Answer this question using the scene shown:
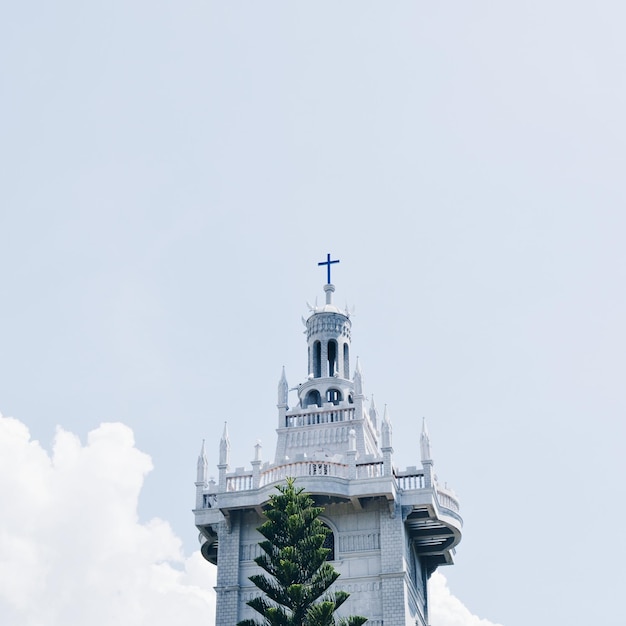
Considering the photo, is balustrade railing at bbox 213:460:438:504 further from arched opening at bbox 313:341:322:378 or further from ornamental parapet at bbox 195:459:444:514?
arched opening at bbox 313:341:322:378

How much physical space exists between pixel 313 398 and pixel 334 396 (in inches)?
33.4

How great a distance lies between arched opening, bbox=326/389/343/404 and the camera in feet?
138

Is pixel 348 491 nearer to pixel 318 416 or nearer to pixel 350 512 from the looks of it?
pixel 350 512

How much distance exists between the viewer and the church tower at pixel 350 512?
116 ft

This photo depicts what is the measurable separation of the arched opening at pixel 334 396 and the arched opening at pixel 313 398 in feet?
1.17

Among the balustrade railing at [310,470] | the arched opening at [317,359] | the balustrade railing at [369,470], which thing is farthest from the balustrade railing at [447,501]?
the arched opening at [317,359]

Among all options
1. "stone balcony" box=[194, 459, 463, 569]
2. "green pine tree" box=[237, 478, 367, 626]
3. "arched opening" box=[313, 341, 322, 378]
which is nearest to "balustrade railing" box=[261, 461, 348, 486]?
"stone balcony" box=[194, 459, 463, 569]

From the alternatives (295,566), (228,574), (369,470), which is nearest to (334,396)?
(369,470)

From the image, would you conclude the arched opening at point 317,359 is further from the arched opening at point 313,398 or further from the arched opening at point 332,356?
the arched opening at point 313,398

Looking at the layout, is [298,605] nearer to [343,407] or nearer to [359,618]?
[359,618]

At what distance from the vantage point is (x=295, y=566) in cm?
3170

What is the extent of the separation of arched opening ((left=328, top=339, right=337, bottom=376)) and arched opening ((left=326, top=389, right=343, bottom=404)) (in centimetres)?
114

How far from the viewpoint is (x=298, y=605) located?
31328 mm

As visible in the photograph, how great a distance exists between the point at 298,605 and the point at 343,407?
1054 centimetres
